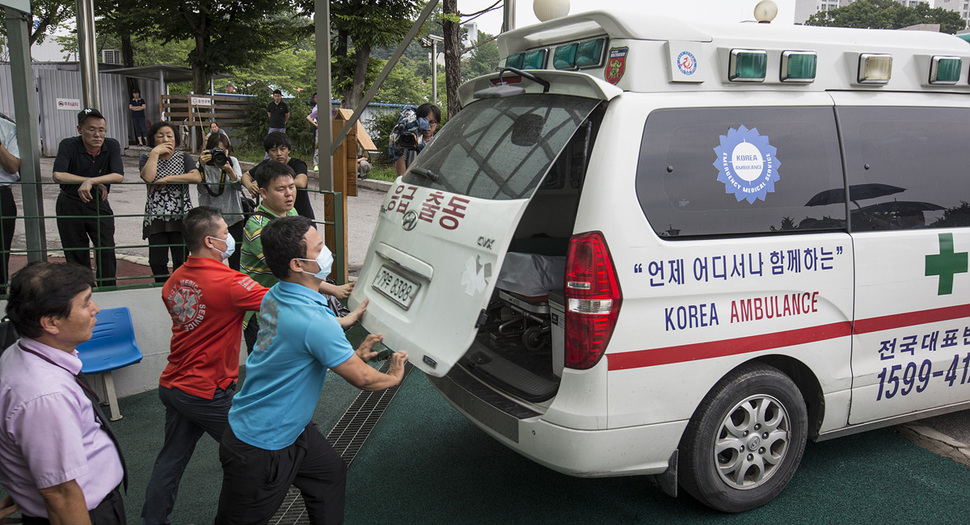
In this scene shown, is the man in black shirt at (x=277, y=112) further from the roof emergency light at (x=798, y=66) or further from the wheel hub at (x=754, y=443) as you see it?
the wheel hub at (x=754, y=443)

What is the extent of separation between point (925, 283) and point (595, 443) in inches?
75.5

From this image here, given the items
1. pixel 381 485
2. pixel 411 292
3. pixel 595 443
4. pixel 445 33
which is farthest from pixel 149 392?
pixel 445 33

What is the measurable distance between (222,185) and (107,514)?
12.8 ft

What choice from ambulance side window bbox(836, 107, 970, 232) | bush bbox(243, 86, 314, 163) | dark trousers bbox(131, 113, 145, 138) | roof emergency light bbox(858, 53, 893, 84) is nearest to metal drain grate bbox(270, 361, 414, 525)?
ambulance side window bbox(836, 107, 970, 232)

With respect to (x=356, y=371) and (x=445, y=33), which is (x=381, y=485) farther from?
(x=445, y=33)

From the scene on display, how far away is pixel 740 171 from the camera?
315 cm

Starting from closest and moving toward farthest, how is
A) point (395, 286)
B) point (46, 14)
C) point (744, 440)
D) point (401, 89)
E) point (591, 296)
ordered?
point (591, 296) → point (744, 440) → point (395, 286) → point (46, 14) → point (401, 89)

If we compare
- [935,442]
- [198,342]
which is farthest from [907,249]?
[198,342]

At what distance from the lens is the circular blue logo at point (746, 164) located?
312 centimetres

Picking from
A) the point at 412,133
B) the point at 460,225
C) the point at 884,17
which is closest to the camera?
the point at 460,225

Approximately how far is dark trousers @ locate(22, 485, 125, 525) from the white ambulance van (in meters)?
1.20

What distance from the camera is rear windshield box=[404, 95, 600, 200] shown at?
3033 millimetres

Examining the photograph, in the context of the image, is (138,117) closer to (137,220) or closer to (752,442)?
(137,220)

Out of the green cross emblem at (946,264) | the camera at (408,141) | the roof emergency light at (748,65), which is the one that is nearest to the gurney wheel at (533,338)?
the roof emergency light at (748,65)
